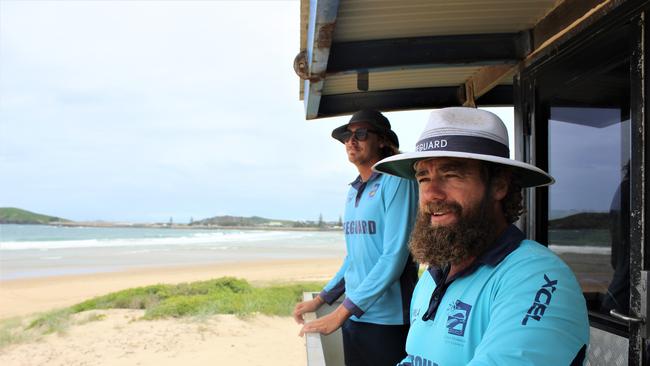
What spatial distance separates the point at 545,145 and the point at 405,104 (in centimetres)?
A: 144

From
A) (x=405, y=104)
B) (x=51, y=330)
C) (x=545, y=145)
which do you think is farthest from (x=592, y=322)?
(x=51, y=330)

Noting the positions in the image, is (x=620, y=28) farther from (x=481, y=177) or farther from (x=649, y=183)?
(x=481, y=177)

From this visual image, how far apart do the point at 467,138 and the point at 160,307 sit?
39.4ft

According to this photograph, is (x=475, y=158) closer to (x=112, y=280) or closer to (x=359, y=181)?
(x=359, y=181)

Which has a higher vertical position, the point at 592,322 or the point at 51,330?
the point at 592,322

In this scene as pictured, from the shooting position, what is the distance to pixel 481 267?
148cm

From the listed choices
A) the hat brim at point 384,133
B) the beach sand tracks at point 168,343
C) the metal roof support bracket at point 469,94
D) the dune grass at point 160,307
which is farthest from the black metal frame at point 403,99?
the dune grass at point 160,307

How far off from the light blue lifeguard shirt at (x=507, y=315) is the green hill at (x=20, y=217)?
118 meters

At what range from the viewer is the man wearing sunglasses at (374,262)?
2590mm

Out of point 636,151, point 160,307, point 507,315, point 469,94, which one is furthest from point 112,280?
point 507,315

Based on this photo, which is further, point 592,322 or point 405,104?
point 405,104

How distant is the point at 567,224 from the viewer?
9.30 ft

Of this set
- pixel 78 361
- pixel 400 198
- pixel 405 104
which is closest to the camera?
pixel 400 198

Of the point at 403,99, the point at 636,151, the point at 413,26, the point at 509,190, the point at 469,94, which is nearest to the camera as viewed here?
the point at 509,190
